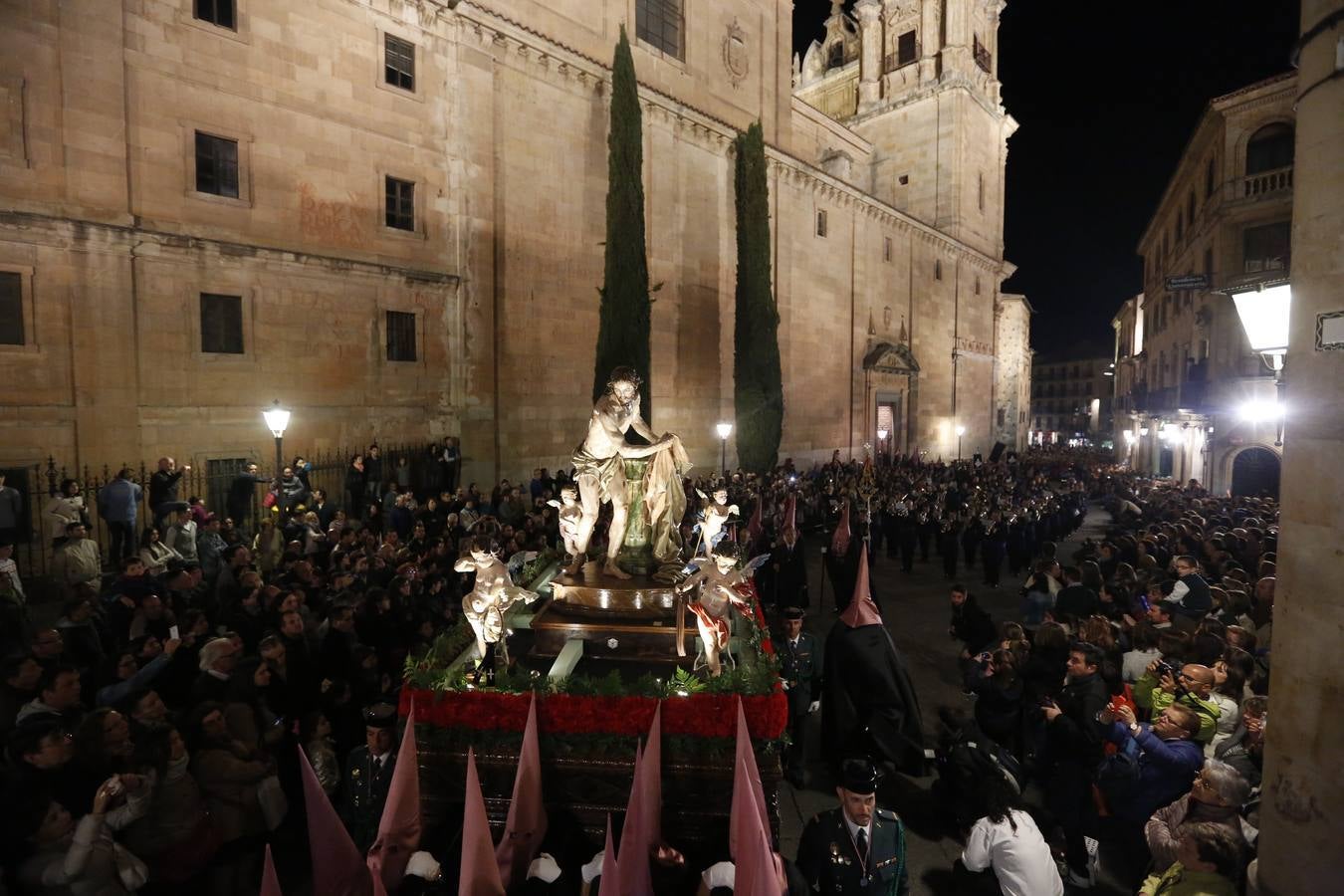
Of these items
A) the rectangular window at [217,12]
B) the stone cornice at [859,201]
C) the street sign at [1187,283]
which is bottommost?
the street sign at [1187,283]

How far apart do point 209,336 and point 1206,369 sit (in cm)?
3134

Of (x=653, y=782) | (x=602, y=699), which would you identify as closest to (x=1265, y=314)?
(x=653, y=782)

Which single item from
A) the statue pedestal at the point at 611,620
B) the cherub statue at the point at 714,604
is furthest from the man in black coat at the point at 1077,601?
the statue pedestal at the point at 611,620

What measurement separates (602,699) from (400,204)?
15.9 metres

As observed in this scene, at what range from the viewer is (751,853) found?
12.1ft

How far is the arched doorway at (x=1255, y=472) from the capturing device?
22.3 metres

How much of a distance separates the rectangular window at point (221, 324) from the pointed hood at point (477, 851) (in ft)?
45.9

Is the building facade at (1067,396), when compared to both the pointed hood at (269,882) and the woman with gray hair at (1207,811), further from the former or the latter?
the pointed hood at (269,882)

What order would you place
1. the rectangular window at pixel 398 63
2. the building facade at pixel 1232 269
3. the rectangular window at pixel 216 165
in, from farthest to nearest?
the building facade at pixel 1232 269 < the rectangular window at pixel 398 63 < the rectangular window at pixel 216 165

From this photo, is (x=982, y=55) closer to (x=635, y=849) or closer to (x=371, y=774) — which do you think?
(x=635, y=849)

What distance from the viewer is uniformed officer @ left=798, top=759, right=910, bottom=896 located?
3.83 m

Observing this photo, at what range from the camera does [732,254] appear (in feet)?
85.0

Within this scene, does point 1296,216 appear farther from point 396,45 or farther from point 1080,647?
point 396,45

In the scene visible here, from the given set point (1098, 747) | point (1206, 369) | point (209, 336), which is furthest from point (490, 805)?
point (1206, 369)
